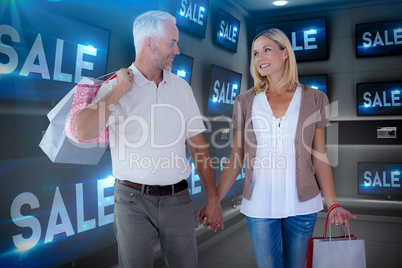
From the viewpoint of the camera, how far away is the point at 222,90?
4977 mm

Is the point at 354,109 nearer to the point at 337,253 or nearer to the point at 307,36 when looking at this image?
the point at 307,36

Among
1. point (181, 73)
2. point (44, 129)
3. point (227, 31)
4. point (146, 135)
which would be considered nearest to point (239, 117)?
point (146, 135)

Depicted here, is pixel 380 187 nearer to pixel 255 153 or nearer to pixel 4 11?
pixel 255 153

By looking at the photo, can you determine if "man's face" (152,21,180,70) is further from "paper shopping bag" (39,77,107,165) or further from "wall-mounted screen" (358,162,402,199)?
"wall-mounted screen" (358,162,402,199)

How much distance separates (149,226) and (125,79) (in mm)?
679

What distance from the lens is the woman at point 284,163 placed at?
1822 mm

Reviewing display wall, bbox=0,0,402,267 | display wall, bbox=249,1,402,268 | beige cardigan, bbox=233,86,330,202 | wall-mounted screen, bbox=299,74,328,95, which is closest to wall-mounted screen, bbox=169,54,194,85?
display wall, bbox=0,0,402,267

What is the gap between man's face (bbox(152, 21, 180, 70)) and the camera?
1840 millimetres

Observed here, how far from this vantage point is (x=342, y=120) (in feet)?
20.1

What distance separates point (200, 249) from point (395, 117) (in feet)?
12.0

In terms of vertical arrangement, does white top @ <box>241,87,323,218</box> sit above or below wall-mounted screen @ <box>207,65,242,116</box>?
below

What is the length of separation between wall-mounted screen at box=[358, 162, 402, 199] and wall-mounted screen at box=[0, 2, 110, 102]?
177 inches

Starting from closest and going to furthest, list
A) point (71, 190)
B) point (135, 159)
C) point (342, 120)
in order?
point (135, 159) < point (71, 190) < point (342, 120)

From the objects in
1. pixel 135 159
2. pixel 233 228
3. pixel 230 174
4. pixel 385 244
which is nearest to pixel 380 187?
pixel 385 244
